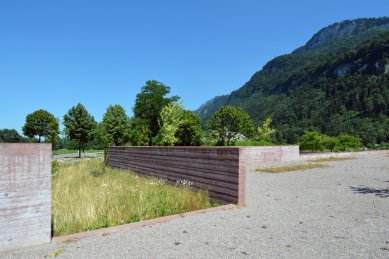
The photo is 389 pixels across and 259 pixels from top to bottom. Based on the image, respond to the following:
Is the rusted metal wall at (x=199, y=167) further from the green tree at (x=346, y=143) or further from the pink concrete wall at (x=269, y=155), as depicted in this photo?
the green tree at (x=346, y=143)

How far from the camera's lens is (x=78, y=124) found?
119 feet

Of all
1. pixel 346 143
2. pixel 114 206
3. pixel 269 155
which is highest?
pixel 346 143

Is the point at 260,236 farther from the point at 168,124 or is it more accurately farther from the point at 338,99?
the point at 338,99

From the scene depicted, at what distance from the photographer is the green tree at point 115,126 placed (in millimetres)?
22469

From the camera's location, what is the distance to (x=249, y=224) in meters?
5.58

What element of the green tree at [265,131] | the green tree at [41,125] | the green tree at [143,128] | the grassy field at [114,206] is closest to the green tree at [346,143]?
the green tree at [265,131]

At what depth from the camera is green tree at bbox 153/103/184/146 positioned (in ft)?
114

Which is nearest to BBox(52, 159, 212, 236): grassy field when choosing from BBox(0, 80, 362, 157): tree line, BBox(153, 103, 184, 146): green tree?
BBox(0, 80, 362, 157): tree line

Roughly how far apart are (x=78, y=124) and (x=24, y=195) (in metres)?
34.0

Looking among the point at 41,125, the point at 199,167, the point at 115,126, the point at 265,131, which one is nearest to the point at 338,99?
the point at 265,131

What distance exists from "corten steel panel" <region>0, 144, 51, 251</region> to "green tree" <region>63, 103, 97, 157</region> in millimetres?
32831

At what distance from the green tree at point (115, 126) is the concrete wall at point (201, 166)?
7793 millimetres

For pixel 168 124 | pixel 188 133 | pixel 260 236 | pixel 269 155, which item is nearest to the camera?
pixel 260 236

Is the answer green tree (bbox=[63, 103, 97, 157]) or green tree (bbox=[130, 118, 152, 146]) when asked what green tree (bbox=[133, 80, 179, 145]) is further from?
green tree (bbox=[63, 103, 97, 157])
